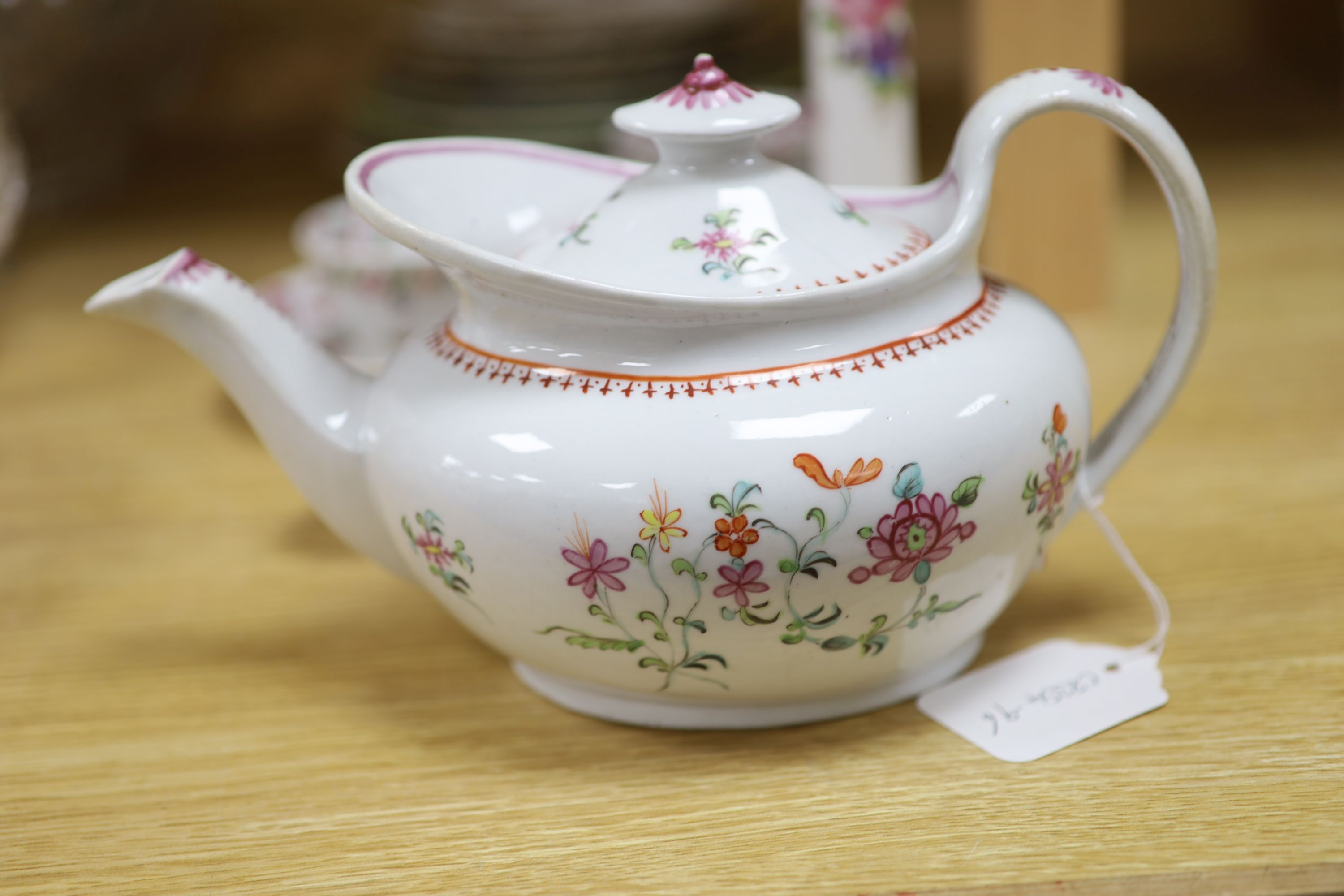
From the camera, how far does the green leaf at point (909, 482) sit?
59cm

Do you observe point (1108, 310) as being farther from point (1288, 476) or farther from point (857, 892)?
point (857, 892)

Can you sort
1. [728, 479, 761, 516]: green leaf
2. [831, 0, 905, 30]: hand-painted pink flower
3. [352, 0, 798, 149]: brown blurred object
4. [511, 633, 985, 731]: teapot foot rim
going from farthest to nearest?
[352, 0, 798, 149]: brown blurred object < [831, 0, 905, 30]: hand-painted pink flower < [511, 633, 985, 731]: teapot foot rim < [728, 479, 761, 516]: green leaf

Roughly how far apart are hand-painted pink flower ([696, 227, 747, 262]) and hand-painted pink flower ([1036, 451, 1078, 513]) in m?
0.19

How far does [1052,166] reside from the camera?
1247 millimetres

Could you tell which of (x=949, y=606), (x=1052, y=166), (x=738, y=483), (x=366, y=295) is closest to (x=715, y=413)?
(x=738, y=483)

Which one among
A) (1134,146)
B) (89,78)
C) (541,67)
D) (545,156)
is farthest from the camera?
(89,78)

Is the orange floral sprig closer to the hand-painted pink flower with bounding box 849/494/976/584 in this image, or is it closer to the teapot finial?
the hand-painted pink flower with bounding box 849/494/976/584

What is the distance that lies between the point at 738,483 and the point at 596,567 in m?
0.08

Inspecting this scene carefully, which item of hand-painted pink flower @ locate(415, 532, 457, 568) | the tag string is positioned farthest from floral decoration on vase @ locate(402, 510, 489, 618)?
the tag string

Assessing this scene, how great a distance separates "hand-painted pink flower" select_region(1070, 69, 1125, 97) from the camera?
0.66 meters

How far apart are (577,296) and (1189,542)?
0.51 m

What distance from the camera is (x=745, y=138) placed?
651 mm

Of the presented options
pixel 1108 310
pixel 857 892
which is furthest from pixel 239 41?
pixel 857 892

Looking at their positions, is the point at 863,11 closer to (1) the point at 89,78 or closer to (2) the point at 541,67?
(2) the point at 541,67
